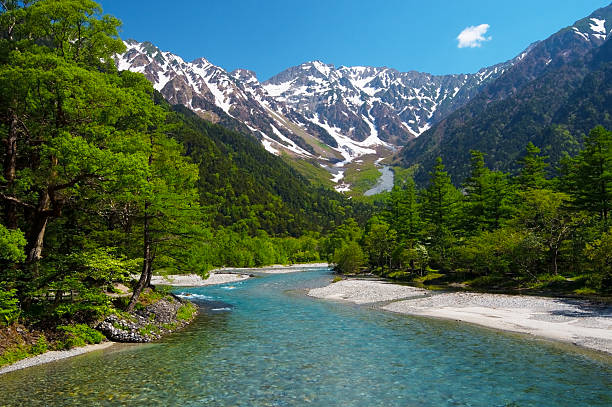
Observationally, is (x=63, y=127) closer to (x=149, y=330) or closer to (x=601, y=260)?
(x=149, y=330)

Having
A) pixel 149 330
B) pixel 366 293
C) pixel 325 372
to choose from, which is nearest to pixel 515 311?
pixel 366 293

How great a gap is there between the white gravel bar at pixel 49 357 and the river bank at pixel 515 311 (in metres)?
26.5

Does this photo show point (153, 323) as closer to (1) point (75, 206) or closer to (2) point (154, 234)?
(2) point (154, 234)

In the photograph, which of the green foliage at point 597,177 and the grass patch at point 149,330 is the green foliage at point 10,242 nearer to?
the grass patch at point 149,330

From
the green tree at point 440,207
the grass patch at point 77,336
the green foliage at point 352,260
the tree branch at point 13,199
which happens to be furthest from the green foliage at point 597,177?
the tree branch at point 13,199

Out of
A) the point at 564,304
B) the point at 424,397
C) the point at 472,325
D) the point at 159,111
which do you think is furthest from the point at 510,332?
the point at 159,111

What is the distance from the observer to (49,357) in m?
19.2

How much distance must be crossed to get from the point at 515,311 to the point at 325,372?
23.6 m

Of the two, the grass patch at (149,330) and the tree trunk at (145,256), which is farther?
the tree trunk at (145,256)

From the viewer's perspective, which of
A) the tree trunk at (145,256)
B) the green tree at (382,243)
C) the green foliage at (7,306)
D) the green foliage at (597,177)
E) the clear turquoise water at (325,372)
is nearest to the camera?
the clear turquoise water at (325,372)

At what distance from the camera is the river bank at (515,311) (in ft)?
80.9

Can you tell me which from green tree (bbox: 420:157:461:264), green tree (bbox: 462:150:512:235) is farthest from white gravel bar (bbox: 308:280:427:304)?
green tree (bbox: 462:150:512:235)

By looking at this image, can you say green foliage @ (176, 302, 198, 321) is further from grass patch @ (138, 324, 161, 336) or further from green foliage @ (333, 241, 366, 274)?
green foliage @ (333, 241, 366, 274)

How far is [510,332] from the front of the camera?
26.4 metres
